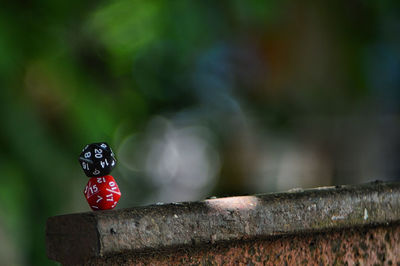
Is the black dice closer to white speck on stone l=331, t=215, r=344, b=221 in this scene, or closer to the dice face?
the dice face

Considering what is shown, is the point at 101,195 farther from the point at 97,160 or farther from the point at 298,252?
the point at 298,252

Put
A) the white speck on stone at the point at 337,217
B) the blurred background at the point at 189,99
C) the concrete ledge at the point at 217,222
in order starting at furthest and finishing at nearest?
the blurred background at the point at 189,99 < the white speck on stone at the point at 337,217 < the concrete ledge at the point at 217,222

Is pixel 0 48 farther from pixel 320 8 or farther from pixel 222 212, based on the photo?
pixel 320 8

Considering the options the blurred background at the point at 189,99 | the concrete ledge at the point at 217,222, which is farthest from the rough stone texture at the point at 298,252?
the blurred background at the point at 189,99

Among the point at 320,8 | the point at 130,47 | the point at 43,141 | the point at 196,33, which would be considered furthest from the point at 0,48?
the point at 320,8

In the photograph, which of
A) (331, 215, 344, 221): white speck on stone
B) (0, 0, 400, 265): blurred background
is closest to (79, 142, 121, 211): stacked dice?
(331, 215, 344, 221): white speck on stone

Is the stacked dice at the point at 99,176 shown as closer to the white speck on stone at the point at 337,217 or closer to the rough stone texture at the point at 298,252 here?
the rough stone texture at the point at 298,252

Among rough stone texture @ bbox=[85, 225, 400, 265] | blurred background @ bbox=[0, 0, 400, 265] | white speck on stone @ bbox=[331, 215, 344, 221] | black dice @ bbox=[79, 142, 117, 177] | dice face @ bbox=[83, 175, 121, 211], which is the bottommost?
rough stone texture @ bbox=[85, 225, 400, 265]
